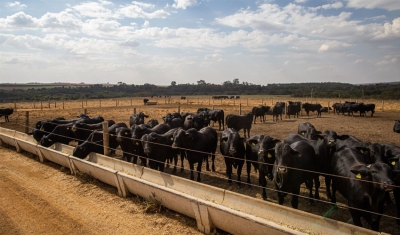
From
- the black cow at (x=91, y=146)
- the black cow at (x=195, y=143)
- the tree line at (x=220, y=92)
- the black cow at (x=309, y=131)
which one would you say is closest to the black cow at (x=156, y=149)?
the black cow at (x=195, y=143)

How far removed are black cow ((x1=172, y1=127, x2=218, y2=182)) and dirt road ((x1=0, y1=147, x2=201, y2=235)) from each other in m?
2.54

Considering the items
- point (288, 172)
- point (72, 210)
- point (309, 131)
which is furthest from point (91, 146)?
point (309, 131)

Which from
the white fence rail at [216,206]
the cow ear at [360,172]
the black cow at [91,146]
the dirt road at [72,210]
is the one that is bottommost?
the dirt road at [72,210]

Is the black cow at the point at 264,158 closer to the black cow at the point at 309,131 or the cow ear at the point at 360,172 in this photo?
the cow ear at the point at 360,172

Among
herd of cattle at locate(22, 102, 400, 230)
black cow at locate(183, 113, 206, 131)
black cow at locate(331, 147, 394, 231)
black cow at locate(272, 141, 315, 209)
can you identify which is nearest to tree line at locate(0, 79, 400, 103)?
black cow at locate(183, 113, 206, 131)

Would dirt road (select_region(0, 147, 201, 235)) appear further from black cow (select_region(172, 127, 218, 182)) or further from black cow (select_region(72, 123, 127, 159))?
black cow (select_region(172, 127, 218, 182))

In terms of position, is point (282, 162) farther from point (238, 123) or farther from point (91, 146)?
point (238, 123)

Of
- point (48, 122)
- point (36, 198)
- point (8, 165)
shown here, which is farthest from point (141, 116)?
point (36, 198)

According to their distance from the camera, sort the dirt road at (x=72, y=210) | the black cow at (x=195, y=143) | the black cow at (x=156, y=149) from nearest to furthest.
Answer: the dirt road at (x=72, y=210)
the black cow at (x=156, y=149)
the black cow at (x=195, y=143)

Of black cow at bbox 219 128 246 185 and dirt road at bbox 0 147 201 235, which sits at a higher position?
black cow at bbox 219 128 246 185

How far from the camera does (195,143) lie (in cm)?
967

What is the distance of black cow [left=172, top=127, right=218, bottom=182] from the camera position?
30.1 feet

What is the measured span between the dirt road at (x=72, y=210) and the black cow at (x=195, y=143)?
2.54m

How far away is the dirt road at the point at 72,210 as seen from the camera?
227 inches
